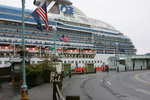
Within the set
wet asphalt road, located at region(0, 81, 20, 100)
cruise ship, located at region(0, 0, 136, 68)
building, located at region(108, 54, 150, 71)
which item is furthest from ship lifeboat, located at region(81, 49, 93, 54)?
wet asphalt road, located at region(0, 81, 20, 100)

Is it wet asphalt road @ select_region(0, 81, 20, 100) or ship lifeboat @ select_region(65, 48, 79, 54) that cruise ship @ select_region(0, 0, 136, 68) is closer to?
ship lifeboat @ select_region(65, 48, 79, 54)

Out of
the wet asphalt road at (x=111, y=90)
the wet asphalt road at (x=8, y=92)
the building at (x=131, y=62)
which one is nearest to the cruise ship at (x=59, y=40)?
the building at (x=131, y=62)

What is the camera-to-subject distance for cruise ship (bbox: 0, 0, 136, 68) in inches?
1677

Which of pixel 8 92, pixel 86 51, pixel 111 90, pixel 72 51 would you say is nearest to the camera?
pixel 8 92

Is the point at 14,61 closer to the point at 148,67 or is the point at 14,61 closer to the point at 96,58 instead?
the point at 96,58

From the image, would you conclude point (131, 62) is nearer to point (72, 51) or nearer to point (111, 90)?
point (72, 51)

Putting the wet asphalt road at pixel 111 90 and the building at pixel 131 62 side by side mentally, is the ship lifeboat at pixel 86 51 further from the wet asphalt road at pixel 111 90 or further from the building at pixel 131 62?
the wet asphalt road at pixel 111 90

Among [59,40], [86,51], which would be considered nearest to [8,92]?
[59,40]

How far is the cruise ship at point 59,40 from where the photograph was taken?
42594 mm

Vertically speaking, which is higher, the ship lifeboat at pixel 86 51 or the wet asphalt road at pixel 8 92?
the ship lifeboat at pixel 86 51

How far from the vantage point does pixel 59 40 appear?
52.3 meters

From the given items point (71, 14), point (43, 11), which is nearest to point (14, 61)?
point (43, 11)

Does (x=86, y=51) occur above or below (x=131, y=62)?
above

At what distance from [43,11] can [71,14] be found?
52.9 metres
